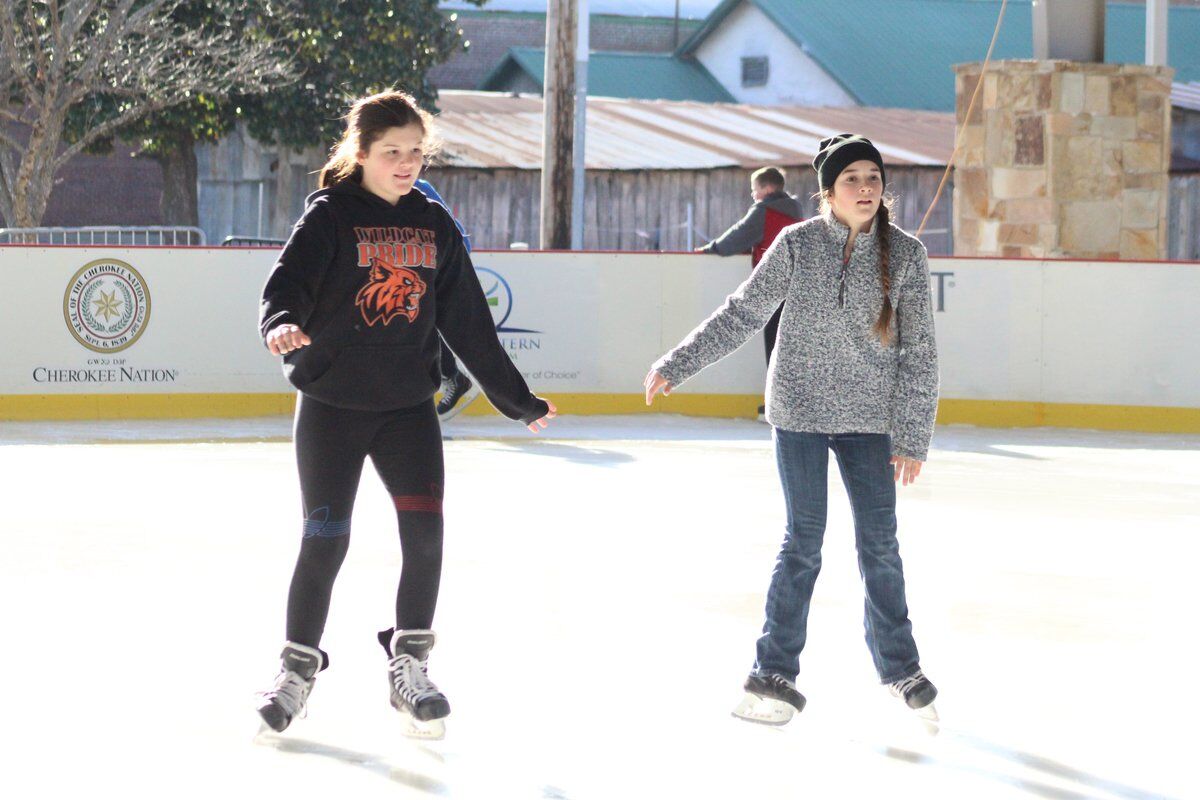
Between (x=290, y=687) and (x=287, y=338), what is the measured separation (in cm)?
86

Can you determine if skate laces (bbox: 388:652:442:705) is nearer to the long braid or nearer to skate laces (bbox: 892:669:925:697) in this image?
skate laces (bbox: 892:669:925:697)

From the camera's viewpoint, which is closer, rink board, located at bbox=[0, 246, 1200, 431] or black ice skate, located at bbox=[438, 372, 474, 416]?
black ice skate, located at bbox=[438, 372, 474, 416]

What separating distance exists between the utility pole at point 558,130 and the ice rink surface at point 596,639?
5.49 meters

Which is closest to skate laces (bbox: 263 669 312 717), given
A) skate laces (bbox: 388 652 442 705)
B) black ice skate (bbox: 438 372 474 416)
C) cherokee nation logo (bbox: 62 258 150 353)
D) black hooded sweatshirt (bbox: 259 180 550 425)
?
skate laces (bbox: 388 652 442 705)

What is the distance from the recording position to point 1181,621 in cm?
635

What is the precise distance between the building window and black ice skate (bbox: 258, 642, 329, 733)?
1302 inches

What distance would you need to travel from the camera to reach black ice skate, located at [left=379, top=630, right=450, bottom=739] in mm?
4586

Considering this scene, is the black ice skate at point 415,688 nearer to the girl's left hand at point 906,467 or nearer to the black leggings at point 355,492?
the black leggings at point 355,492

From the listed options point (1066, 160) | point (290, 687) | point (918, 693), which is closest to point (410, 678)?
point (290, 687)

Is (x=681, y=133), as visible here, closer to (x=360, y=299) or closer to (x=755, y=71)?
(x=755, y=71)

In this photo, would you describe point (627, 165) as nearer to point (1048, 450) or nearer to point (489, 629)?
point (1048, 450)

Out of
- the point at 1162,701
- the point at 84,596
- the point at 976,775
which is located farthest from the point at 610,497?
the point at 976,775

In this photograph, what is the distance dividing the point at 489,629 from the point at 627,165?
19.6m

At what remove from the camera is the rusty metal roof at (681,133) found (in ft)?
83.4
